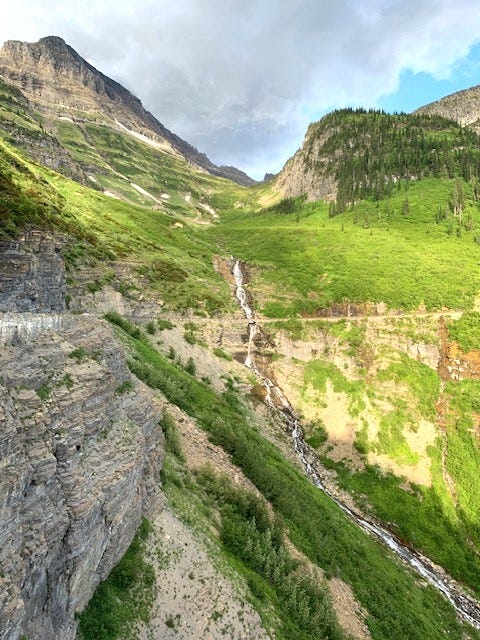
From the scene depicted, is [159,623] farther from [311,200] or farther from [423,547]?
[311,200]

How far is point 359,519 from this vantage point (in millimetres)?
42000

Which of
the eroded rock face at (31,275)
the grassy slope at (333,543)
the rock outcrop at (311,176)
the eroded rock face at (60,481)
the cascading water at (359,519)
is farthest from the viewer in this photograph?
the rock outcrop at (311,176)

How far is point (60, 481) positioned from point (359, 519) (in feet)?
127

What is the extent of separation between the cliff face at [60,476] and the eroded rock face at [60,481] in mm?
33

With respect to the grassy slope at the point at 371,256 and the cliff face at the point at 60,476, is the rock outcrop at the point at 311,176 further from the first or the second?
the cliff face at the point at 60,476

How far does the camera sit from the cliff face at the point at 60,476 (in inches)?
387

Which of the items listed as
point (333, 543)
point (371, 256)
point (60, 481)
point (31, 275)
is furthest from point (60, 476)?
point (371, 256)

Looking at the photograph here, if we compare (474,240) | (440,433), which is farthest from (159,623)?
(474,240)

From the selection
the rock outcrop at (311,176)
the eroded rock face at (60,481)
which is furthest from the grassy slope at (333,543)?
the rock outcrop at (311,176)

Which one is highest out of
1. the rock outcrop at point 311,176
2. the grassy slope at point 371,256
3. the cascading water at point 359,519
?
the rock outcrop at point 311,176

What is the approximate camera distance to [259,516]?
74.3 feet

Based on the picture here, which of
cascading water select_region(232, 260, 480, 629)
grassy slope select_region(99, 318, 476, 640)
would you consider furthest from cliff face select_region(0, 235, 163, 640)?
cascading water select_region(232, 260, 480, 629)

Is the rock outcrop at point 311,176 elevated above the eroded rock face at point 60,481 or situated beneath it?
elevated above

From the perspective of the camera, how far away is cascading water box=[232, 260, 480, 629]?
116ft
